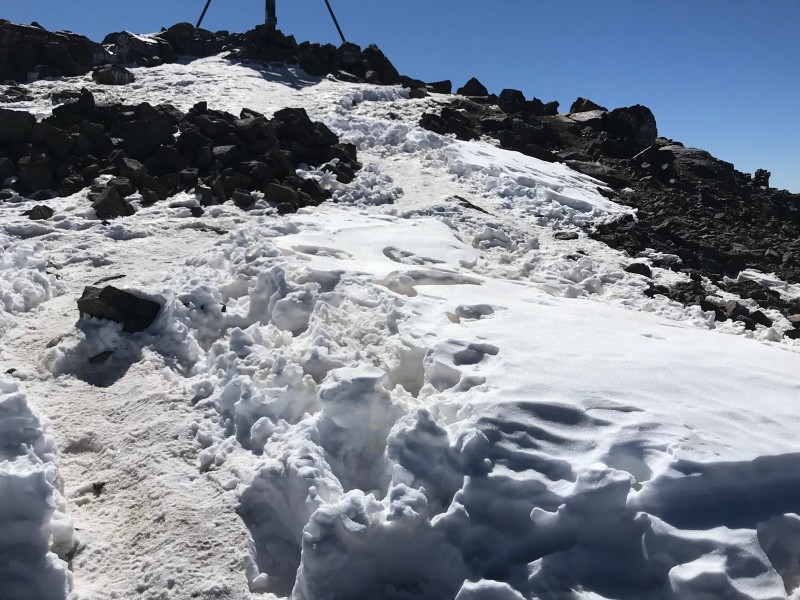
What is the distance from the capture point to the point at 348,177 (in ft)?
37.4

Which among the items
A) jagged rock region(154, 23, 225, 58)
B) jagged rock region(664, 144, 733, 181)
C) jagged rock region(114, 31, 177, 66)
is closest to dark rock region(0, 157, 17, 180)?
jagged rock region(114, 31, 177, 66)

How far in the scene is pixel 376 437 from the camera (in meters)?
3.96

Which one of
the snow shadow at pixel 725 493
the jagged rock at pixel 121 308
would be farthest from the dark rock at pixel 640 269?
the jagged rock at pixel 121 308

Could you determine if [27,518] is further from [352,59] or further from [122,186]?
[352,59]

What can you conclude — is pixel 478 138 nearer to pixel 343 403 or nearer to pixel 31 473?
pixel 343 403

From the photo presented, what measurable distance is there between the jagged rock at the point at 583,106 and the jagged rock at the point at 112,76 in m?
13.6

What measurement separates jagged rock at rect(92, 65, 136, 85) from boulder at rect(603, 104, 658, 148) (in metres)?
13.5

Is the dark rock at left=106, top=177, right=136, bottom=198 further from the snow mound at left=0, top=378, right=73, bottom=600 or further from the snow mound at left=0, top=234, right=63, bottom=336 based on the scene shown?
the snow mound at left=0, top=378, right=73, bottom=600

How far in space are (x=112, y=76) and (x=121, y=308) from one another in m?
14.0

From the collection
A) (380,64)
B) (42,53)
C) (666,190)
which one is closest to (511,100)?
(380,64)

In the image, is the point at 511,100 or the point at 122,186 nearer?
the point at 122,186

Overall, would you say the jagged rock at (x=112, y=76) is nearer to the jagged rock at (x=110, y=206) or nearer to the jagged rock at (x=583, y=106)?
the jagged rock at (x=110, y=206)

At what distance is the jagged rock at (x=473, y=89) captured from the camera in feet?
74.5

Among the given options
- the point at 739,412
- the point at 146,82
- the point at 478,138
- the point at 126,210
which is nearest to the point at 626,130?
the point at 478,138
